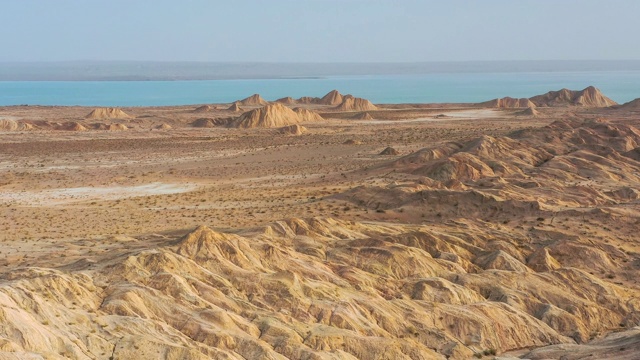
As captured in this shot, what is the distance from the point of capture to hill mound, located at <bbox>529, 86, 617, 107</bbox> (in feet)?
539

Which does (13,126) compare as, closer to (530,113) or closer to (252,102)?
(252,102)

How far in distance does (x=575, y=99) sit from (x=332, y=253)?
14203cm

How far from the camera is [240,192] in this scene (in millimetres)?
55688

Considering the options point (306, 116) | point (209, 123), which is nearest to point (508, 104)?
point (306, 116)

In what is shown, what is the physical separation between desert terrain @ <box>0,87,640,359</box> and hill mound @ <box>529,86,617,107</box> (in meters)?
90.3

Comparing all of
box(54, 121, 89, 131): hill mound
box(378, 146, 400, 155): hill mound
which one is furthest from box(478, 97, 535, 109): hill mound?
box(378, 146, 400, 155): hill mound

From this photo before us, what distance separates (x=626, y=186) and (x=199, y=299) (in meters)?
38.5

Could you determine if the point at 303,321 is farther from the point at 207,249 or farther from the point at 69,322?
the point at 69,322

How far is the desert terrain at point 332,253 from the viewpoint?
2502 cm

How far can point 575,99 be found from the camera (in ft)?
547

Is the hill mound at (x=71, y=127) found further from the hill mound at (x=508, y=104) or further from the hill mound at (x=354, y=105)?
the hill mound at (x=508, y=104)

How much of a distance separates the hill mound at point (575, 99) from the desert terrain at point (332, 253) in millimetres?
90347

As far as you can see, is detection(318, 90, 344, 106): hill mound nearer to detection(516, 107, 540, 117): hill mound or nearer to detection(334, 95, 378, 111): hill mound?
detection(334, 95, 378, 111): hill mound

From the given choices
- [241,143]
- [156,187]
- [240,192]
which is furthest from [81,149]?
[240,192]
